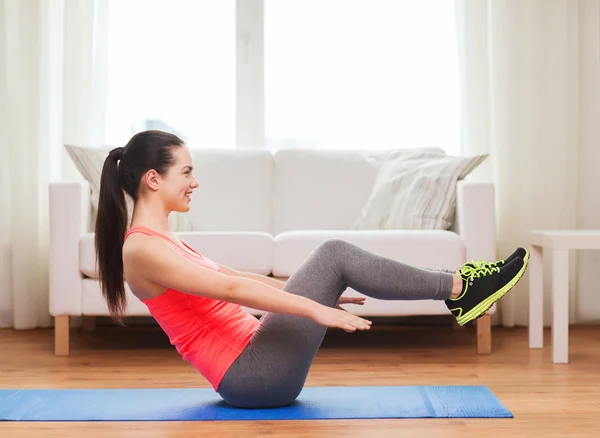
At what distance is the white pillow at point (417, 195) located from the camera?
3.33m

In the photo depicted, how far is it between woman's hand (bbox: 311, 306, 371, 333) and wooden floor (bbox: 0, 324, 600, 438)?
0.34 meters

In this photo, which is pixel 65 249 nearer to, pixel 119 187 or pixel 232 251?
pixel 232 251

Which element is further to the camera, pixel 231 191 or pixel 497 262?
pixel 231 191

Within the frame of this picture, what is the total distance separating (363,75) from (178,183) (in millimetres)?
2397

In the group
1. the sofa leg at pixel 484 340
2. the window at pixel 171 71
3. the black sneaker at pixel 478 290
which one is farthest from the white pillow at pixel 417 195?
the black sneaker at pixel 478 290

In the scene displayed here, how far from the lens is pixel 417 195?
3373 millimetres

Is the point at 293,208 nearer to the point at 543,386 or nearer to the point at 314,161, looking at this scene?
the point at 314,161

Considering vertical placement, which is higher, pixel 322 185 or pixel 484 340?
pixel 322 185

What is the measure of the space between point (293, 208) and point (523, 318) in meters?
1.32

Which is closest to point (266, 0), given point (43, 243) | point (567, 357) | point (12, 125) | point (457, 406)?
point (12, 125)

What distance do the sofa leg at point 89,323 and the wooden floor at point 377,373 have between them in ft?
0.17

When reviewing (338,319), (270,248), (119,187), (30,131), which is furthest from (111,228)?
(30,131)

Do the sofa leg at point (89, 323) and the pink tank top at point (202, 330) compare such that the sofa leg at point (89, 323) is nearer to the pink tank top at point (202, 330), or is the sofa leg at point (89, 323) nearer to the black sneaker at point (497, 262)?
the pink tank top at point (202, 330)

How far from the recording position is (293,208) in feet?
12.1
